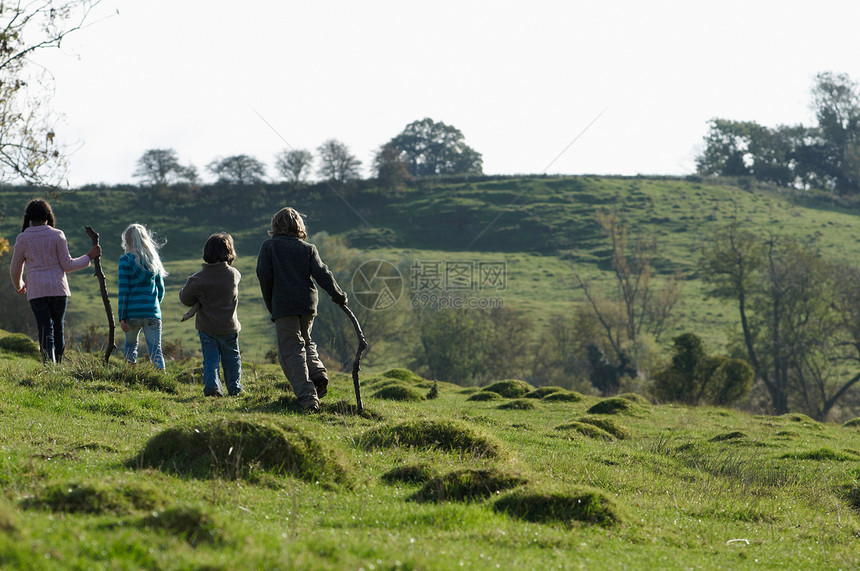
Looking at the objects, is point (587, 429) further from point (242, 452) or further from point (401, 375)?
point (401, 375)

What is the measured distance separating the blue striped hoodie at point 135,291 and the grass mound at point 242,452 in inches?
198

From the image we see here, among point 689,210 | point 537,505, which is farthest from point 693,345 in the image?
point 689,210

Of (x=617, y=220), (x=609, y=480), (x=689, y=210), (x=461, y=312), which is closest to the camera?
(x=609, y=480)

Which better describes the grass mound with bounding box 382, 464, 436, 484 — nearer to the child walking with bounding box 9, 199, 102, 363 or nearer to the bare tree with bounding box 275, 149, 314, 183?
the child walking with bounding box 9, 199, 102, 363

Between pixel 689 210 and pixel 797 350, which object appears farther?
pixel 689 210

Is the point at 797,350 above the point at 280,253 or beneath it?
beneath

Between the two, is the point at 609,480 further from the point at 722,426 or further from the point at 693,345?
the point at 693,345

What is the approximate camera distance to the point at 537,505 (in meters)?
6.99

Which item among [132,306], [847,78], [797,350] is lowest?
[797,350]

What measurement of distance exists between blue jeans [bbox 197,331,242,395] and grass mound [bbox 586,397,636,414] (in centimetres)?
1099

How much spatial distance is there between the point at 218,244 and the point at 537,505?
249 inches

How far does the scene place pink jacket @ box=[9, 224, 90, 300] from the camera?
11461 millimetres

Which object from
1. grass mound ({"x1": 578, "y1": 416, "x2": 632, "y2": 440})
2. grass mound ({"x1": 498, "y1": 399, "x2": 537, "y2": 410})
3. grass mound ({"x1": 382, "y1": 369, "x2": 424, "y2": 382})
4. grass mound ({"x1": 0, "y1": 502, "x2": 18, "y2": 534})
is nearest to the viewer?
grass mound ({"x1": 0, "y1": 502, "x2": 18, "y2": 534})

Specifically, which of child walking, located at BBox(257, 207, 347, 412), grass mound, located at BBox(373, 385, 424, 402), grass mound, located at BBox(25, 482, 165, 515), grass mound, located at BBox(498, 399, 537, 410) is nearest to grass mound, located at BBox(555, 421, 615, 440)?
grass mound, located at BBox(498, 399, 537, 410)
